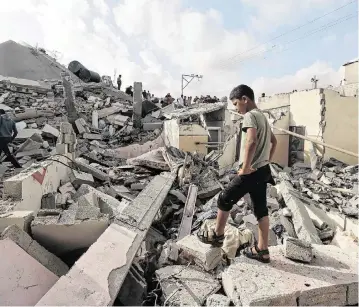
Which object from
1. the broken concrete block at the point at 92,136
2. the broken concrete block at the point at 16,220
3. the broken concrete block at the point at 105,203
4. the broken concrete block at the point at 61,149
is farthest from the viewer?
Answer: the broken concrete block at the point at 92,136

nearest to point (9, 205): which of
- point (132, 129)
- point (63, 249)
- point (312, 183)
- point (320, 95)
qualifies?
point (63, 249)

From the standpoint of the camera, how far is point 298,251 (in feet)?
9.66

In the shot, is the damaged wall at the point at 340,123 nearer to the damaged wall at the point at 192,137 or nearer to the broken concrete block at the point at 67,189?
the damaged wall at the point at 192,137

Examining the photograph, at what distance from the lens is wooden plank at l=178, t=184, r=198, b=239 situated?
478 cm

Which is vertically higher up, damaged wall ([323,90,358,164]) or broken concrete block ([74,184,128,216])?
damaged wall ([323,90,358,164])

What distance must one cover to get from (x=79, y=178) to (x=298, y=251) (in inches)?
198

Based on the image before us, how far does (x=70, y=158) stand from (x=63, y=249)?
12.9ft

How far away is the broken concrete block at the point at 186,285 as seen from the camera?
2.64 m

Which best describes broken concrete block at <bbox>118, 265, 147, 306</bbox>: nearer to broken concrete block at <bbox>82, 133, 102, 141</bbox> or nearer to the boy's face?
the boy's face

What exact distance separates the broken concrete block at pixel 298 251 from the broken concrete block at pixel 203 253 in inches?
26.7

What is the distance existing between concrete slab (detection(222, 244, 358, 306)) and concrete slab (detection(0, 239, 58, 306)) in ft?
5.39

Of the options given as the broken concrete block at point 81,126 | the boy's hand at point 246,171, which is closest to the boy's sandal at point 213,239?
the boy's hand at point 246,171

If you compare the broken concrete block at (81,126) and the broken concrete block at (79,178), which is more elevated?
the broken concrete block at (81,126)

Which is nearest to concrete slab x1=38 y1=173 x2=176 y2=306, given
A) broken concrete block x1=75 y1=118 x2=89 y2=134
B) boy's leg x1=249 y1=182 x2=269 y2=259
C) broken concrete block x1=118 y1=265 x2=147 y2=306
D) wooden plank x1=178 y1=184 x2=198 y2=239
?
broken concrete block x1=118 y1=265 x2=147 y2=306
